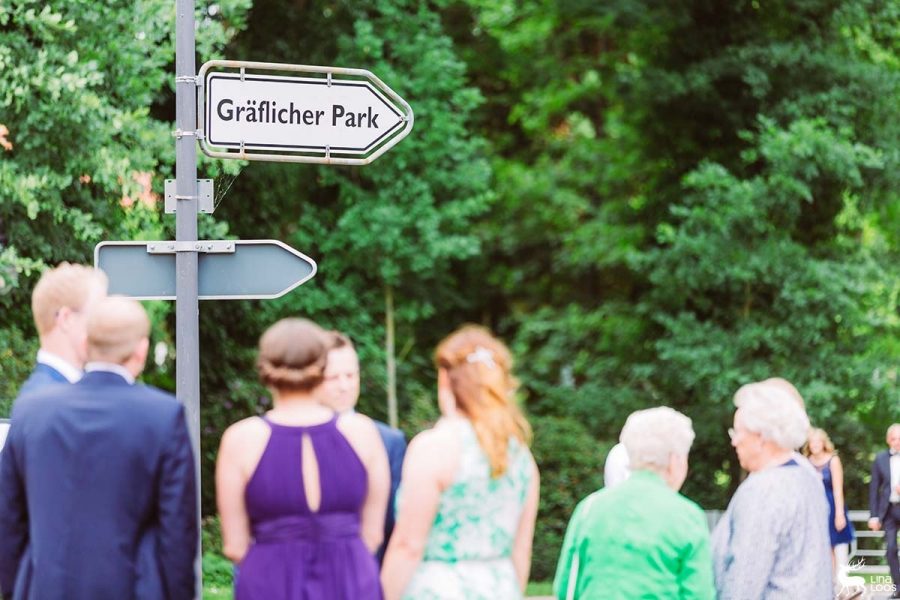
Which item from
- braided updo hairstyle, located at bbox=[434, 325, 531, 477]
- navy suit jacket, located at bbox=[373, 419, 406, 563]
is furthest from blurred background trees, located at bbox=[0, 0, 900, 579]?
braided updo hairstyle, located at bbox=[434, 325, 531, 477]

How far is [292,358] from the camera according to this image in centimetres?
475

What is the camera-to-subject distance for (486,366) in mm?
5082

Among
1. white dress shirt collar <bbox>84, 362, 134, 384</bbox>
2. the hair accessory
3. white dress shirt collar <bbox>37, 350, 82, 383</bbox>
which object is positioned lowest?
white dress shirt collar <bbox>84, 362, 134, 384</bbox>

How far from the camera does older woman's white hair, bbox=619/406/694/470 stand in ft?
17.9

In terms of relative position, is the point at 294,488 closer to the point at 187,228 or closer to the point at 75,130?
the point at 187,228

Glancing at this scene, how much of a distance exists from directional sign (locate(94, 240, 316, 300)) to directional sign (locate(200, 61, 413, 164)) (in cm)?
46

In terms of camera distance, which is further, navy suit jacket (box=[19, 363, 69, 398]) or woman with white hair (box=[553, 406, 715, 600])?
woman with white hair (box=[553, 406, 715, 600])

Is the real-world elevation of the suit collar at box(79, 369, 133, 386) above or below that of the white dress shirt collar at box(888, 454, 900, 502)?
above

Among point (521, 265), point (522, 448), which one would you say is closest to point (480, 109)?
point (521, 265)

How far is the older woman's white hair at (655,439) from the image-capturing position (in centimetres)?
545

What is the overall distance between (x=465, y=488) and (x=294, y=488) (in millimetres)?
637

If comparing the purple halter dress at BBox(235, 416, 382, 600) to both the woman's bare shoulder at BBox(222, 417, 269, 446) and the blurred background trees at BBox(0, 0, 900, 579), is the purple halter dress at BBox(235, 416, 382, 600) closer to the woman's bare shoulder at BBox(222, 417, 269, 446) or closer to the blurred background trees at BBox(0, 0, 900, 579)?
the woman's bare shoulder at BBox(222, 417, 269, 446)

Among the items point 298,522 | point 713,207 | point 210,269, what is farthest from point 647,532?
point 713,207

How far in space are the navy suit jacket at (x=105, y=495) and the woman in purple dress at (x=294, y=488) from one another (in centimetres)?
16
